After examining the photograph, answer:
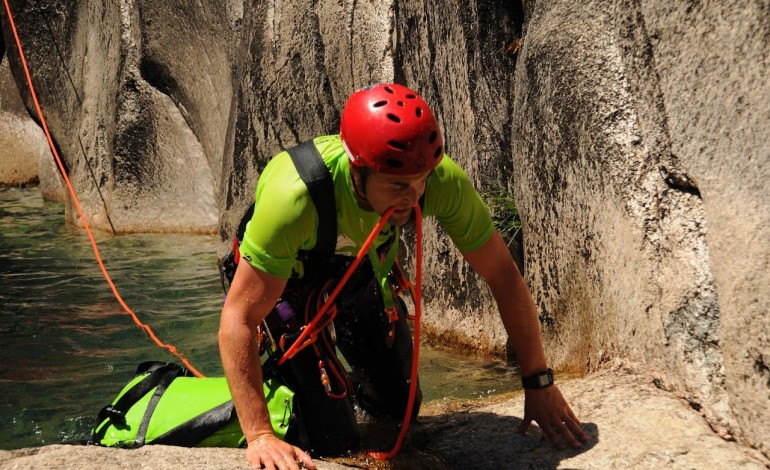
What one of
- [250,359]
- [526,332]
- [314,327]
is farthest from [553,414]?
[250,359]

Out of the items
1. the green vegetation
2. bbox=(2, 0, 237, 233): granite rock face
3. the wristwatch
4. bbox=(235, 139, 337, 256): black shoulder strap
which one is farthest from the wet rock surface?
bbox=(2, 0, 237, 233): granite rock face

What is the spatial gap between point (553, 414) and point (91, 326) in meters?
4.60

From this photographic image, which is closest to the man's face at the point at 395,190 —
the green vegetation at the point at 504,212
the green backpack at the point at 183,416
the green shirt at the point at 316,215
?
the green shirt at the point at 316,215

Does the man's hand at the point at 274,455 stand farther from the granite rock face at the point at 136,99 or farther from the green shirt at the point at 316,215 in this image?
the granite rock face at the point at 136,99

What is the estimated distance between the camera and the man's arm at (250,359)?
10.6 feet

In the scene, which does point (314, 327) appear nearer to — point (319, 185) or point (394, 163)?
point (319, 185)

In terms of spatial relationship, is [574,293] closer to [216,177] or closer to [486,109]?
[486,109]

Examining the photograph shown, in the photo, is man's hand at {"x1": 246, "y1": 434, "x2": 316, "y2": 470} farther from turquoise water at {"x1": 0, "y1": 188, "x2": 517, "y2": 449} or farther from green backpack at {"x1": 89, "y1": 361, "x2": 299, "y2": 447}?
turquoise water at {"x1": 0, "y1": 188, "x2": 517, "y2": 449}

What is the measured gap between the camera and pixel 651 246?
397 cm

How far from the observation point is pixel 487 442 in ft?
12.7

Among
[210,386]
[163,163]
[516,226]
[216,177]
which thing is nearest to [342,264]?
[210,386]

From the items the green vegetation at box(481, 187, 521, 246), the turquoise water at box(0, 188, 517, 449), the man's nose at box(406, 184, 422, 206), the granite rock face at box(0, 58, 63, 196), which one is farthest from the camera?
the granite rock face at box(0, 58, 63, 196)

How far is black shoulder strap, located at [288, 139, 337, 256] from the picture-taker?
3.28 meters

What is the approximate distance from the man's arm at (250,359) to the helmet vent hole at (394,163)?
0.58 m
